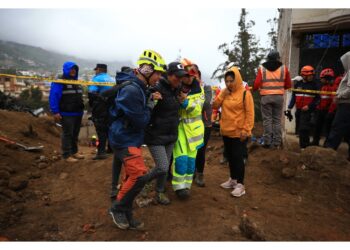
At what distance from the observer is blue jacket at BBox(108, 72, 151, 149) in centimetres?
303

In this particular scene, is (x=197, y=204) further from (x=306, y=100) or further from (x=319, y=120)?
(x=319, y=120)

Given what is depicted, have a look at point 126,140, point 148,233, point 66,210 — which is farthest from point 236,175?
point 66,210

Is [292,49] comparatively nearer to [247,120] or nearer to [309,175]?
[309,175]

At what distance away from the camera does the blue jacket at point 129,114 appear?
3.03 m

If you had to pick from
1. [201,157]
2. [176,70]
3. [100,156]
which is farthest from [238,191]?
[100,156]

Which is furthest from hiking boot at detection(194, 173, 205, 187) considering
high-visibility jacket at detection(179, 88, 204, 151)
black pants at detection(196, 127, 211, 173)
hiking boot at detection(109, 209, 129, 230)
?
hiking boot at detection(109, 209, 129, 230)

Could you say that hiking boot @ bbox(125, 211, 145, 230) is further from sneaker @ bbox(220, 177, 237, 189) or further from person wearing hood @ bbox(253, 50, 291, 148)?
person wearing hood @ bbox(253, 50, 291, 148)

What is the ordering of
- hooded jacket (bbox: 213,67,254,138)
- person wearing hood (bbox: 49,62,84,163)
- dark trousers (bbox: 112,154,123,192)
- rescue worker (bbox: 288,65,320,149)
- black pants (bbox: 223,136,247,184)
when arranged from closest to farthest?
dark trousers (bbox: 112,154,123,192)
hooded jacket (bbox: 213,67,254,138)
black pants (bbox: 223,136,247,184)
person wearing hood (bbox: 49,62,84,163)
rescue worker (bbox: 288,65,320,149)

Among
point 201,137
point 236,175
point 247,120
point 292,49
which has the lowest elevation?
point 236,175

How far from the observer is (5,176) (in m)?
4.67

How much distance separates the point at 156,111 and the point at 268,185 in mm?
2831

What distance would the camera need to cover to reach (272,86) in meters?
5.91

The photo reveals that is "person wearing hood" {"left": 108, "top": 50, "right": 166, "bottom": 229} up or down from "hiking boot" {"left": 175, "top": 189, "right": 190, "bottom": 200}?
up

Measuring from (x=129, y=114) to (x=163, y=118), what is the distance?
726 mm
